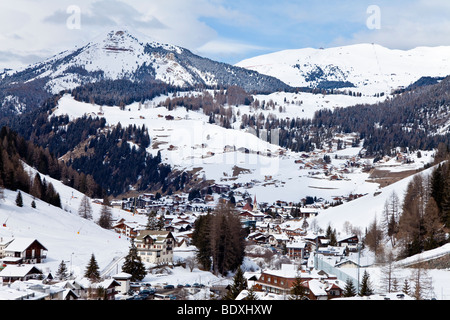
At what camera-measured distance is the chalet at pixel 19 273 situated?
26.7 m

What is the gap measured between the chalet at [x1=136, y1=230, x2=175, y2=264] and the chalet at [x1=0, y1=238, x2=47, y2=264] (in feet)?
25.3

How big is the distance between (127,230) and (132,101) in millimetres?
148608

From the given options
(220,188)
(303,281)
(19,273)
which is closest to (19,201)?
(19,273)

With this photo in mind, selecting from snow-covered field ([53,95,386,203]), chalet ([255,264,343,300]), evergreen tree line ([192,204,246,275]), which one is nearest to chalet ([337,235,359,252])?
evergreen tree line ([192,204,246,275])

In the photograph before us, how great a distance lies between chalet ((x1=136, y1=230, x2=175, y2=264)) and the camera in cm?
3828

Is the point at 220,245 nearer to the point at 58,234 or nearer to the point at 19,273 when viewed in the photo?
the point at 58,234

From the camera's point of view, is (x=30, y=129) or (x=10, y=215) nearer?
(x=10, y=215)

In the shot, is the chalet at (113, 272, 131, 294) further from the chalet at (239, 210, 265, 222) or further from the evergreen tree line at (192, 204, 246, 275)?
the chalet at (239, 210, 265, 222)

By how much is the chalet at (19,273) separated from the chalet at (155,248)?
11096 millimetres

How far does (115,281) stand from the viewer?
2630cm

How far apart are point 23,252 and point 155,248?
982 cm

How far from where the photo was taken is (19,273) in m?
27.0
